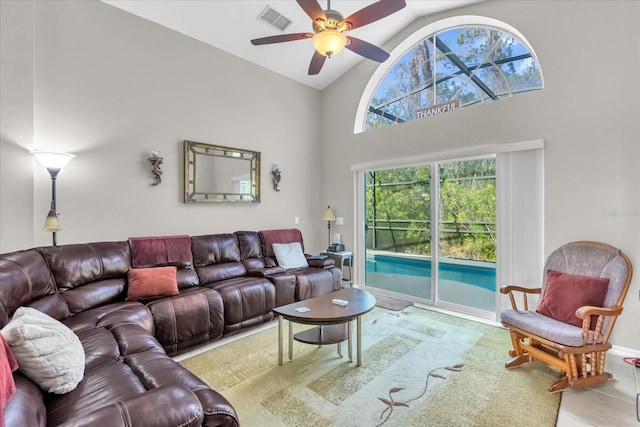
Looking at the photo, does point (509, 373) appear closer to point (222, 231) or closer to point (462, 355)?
point (462, 355)

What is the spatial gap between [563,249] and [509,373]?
1334mm

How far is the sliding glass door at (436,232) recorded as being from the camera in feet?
12.5

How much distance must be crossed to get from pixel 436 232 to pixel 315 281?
181 centimetres

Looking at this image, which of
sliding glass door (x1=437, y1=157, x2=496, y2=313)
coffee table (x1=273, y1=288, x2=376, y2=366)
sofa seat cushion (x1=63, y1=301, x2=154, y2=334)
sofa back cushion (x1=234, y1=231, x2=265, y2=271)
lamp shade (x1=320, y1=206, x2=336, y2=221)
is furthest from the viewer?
lamp shade (x1=320, y1=206, x2=336, y2=221)

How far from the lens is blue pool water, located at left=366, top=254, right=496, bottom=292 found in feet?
12.6

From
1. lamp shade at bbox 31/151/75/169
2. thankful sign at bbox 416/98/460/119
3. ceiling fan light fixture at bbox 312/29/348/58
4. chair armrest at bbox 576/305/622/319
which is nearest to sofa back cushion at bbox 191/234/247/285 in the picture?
lamp shade at bbox 31/151/75/169

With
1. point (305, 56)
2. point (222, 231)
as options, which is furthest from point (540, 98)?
point (222, 231)

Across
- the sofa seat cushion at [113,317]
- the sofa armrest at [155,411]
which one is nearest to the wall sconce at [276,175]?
the sofa seat cushion at [113,317]

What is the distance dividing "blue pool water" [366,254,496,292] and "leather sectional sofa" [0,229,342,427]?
1.02m

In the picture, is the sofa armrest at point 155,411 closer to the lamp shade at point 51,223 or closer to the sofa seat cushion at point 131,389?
the sofa seat cushion at point 131,389

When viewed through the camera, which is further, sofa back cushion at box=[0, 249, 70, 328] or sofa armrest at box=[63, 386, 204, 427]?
sofa back cushion at box=[0, 249, 70, 328]

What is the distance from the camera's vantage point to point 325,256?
15.0ft

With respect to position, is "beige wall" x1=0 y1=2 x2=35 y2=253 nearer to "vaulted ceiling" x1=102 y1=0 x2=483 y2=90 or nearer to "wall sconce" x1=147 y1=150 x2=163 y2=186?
"vaulted ceiling" x1=102 y1=0 x2=483 y2=90

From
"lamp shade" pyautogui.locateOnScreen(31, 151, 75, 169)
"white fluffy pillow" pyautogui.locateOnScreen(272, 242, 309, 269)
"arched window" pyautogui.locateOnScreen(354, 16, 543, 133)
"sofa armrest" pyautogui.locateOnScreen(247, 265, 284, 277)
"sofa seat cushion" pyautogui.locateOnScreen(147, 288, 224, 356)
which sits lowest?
"sofa seat cushion" pyautogui.locateOnScreen(147, 288, 224, 356)
